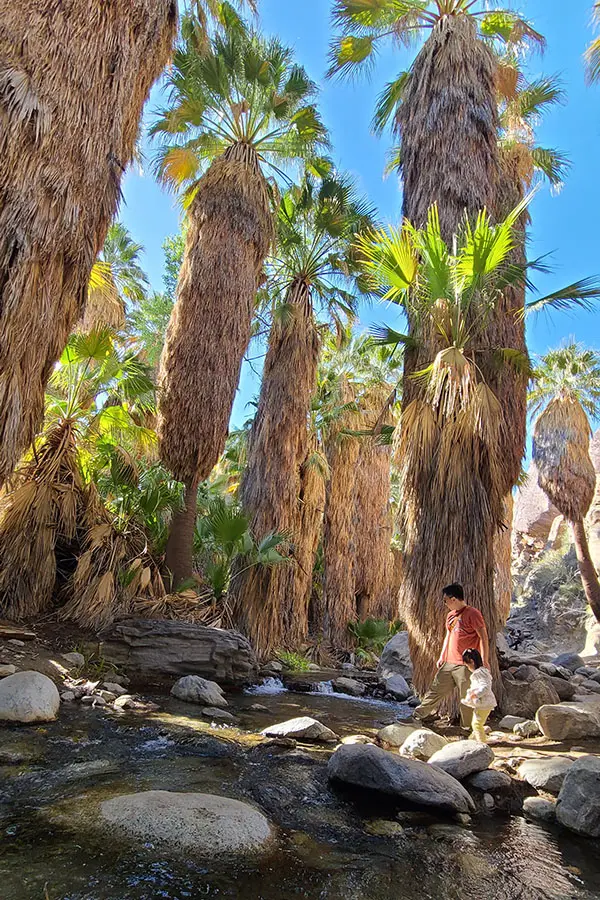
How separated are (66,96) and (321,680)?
29.8 feet

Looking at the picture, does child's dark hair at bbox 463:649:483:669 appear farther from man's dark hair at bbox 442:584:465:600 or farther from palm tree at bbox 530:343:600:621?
palm tree at bbox 530:343:600:621

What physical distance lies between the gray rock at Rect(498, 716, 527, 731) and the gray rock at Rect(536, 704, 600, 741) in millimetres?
471

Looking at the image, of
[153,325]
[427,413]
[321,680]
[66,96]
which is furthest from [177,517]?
[153,325]

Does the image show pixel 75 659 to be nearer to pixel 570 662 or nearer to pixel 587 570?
pixel 570 662

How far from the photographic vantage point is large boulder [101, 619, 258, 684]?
7.60m

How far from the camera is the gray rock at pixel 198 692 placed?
21.2ft

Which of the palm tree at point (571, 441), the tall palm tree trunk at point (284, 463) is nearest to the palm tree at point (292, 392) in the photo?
the tall palm tree trunk at point (284, 463)

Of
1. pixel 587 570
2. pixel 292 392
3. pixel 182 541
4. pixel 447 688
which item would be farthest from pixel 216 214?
pixel 587 570

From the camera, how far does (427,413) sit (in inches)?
293

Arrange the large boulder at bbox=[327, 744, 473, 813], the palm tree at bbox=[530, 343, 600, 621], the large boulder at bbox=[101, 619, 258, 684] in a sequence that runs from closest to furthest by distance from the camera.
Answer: the large boulder at bbox=[327, 744, 473, 813] < the large boulder at bbox=[101, 619, 258, 684] < the palm tree at bbox=[530, 343, 600, 621]

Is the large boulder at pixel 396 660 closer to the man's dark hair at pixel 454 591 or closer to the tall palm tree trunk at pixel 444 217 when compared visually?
the tall palm tree trunk at pixel 444 217

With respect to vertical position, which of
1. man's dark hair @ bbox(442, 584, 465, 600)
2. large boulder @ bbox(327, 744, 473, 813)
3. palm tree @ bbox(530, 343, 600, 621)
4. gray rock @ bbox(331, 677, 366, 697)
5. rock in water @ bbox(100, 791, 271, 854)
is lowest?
gray rock @ bbox(331, 677, 366, 697)

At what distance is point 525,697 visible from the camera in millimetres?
7008

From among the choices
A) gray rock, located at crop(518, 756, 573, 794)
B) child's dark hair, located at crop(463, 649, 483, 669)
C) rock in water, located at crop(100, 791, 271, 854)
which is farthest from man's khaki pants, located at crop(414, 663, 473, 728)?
rock in water, located at crop(100, 791, 271, 854)
